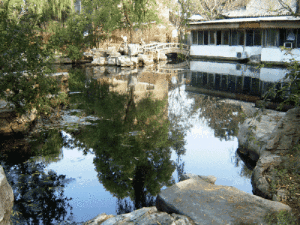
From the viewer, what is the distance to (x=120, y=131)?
9422mm

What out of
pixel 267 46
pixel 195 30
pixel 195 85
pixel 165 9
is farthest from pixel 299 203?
pixel 165 9

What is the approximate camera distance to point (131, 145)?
328 inches

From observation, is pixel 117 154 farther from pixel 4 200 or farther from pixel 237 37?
pixel 237 37

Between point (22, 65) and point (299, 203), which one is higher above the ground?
point (22, 65)

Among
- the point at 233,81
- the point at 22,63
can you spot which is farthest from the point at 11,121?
the point at 233,81

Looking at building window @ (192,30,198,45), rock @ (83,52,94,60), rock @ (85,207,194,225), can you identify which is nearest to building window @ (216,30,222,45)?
building window @ (192,30,198,45)

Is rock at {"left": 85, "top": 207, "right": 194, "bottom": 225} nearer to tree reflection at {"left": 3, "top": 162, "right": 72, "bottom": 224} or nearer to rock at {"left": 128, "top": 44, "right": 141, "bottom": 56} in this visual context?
tree reflection at {"left": 3, "top": 162, "right": 72, "bottom": 224}

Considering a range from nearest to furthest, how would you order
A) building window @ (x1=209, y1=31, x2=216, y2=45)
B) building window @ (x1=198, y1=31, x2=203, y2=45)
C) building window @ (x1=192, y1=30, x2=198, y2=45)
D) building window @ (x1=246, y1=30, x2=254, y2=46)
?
1. building window @ (x1=246, y1=30, x2=254, y2=46)
2. building window @ (x1=209, y1=31, x2=216, y2=45)
3. building window @ (x1=198, y1=31, x2=203, y2=45)
4. building window @ (x1=192, y1=30, x2=198, y2=45)

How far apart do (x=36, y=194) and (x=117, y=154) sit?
91.4 inches

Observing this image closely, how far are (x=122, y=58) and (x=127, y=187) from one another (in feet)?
A: 76.3

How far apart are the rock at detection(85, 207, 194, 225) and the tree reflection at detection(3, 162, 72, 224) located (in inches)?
43.0

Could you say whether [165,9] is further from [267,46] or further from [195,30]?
[267,46]

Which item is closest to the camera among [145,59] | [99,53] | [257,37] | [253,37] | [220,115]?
[220,115]

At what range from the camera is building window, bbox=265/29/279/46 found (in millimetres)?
23344
